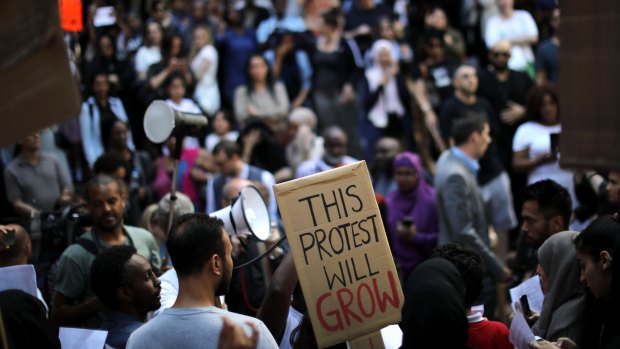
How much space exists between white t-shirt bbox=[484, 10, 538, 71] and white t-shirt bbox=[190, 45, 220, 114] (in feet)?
12.2

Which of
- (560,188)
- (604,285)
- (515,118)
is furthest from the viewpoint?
(515,118)

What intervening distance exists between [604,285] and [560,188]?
65.3 inches

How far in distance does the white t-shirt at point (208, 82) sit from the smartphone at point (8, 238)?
7.85 metres

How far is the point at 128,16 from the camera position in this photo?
15734 mm

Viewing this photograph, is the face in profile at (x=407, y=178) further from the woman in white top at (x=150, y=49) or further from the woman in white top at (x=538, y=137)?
the woman in white top at (x=150, y=49)

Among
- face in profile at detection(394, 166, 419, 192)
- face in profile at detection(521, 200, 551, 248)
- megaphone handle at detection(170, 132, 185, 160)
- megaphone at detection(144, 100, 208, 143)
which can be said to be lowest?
face in profile at detection(394, 166, 419, 192)

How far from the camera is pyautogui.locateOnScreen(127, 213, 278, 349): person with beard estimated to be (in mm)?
4055

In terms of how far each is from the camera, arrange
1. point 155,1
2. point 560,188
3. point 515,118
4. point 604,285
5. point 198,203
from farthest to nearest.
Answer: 1. point 155,1
2. point 515,118
3. point 198,203
4. point 560,188
5. point 604,285

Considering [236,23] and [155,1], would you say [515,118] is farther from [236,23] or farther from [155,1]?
[155,1]

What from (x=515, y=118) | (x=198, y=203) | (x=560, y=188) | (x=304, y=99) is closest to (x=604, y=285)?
(x=560, y=188)

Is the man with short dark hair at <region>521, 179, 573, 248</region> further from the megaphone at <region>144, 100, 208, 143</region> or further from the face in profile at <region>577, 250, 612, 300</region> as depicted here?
the megaphone at <region>144, 100, 208, 143</region>

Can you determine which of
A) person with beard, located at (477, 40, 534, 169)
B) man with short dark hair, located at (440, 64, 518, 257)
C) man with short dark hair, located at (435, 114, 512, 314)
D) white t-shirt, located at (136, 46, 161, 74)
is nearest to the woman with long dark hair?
white t-shirt, located at (136, 46, 161, 74)

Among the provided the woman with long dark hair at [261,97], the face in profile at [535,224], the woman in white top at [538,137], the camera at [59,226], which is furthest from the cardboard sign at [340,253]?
the woman with long dark hair at [261,97]

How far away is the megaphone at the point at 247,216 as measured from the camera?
570 cm
